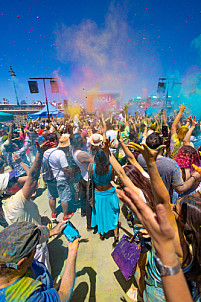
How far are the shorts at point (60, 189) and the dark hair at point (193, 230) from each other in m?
2.83

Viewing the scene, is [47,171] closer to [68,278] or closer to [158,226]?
[68,278]

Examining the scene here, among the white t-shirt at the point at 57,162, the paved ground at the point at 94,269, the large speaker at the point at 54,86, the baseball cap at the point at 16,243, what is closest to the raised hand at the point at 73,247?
the baseball cap at the point at 16,243

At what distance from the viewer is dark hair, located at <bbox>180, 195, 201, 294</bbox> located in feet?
3.10

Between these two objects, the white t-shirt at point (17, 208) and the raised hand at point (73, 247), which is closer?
the raised hand at point (73, 247)

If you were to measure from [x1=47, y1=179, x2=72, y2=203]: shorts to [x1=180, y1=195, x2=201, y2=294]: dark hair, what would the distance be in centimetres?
283

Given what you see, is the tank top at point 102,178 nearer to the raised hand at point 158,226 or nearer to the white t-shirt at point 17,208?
the white t-shirt at point 17,208

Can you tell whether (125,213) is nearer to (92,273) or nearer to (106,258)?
(106,258)

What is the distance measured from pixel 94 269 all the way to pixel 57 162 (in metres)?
2.18

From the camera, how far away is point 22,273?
96 cm

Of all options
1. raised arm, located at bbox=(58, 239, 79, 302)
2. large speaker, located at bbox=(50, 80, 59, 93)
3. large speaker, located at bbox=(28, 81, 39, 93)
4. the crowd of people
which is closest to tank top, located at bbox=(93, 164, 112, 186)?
the crowd of people

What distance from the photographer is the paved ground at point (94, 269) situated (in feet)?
6.24

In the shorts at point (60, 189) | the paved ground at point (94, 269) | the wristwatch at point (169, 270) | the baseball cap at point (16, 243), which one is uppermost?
the wristwatch at point (169, 270)

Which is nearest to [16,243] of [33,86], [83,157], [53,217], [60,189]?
[83,157]

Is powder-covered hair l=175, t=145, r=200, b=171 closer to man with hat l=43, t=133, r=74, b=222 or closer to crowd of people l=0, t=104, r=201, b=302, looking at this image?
crowd of people l=0, t=104, r=201, b=302
